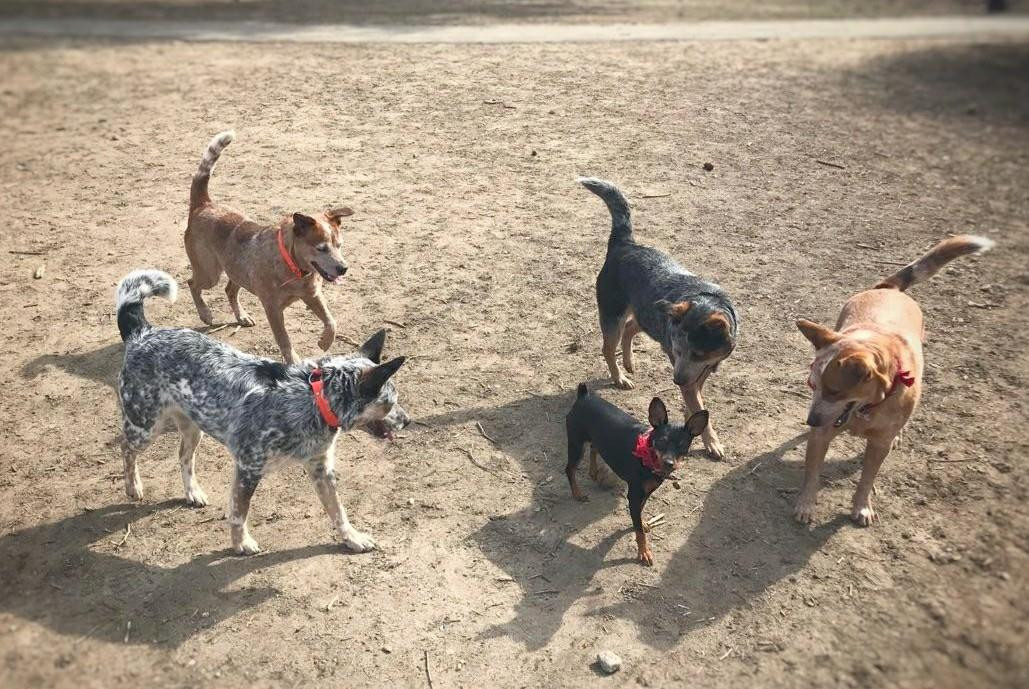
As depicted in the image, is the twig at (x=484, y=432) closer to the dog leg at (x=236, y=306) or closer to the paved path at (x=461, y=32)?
the dog leg at (x=236, y=306)

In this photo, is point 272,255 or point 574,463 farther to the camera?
Answer: point 272,255

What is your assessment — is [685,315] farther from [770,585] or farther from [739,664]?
[739,664]

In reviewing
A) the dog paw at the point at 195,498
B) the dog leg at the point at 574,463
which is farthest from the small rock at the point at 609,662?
the dog paw at the point at 195,498

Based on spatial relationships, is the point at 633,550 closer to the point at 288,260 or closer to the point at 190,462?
the point at 190,462

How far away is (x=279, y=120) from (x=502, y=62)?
4.61 m

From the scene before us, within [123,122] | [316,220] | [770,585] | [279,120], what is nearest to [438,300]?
[316,220]

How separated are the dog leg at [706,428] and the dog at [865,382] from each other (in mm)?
792

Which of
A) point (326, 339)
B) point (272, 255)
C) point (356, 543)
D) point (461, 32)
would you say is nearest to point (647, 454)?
point (356, 543)

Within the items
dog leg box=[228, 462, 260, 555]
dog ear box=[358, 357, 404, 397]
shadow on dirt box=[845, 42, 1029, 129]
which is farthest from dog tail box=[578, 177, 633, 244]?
shadow on dirt box=[845, 42, 1029, 129]

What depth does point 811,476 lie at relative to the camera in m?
6.21

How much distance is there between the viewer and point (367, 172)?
11398mm

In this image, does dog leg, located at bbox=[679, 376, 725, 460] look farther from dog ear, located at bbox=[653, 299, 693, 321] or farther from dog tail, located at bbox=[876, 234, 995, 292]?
dog tail, located at bbox=[876, 234, 995, 292]

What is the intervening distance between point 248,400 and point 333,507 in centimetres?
98

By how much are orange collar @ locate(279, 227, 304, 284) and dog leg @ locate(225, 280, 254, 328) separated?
1.19 m
